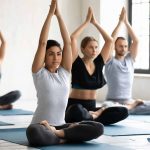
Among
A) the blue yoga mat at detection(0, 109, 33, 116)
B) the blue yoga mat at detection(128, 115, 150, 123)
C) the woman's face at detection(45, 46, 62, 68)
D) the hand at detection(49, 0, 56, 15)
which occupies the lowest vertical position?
the blue yoga mat at detection(128, 115, 150, 123)

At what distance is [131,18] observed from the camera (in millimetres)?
9156

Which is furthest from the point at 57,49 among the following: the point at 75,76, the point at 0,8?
the point at 0,8

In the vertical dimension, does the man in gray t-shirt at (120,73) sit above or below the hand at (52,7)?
below

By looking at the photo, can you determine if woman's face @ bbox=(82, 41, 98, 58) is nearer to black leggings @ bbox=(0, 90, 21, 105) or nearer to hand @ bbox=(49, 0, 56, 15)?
hand @ bbox=(49, 0, 56, 15)

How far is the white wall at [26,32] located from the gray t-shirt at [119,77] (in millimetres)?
2136

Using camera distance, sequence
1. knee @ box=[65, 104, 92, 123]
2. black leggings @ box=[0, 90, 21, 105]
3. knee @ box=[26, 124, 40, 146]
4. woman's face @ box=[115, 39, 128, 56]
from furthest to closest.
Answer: black leggings @ box=[0, 90, 21, 105]
woman's face @ box=[115, 39, 128, 56]
knee @ box=[65, 104, 92, 123]
knee @ box=[26, 124, 40, 146]

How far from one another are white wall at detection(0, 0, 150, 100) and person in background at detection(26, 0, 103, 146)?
424 centimetres

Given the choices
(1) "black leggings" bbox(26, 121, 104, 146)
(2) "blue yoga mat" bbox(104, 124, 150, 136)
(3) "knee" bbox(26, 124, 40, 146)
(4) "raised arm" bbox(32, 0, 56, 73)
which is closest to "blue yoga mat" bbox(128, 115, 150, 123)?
(2) "blue yoga mat" bbox(104, 124, 150, 136)

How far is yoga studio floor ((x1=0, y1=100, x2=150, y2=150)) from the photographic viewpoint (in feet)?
13.0

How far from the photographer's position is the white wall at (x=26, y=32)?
861cm

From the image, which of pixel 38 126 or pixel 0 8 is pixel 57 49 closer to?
pixel 38 126

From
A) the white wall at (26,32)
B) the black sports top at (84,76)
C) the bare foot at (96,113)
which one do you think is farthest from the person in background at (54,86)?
the white wall at (26,32)

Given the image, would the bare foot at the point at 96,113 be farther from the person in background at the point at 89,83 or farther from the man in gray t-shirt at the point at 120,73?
the man in gray t-shirt at the point at 120,73

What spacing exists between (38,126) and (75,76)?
1395 millimetres
